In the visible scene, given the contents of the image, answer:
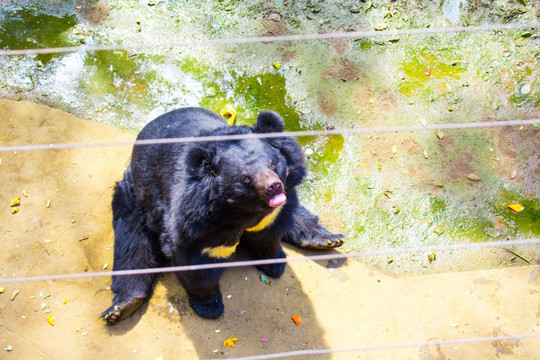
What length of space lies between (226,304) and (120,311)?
2.44 feet

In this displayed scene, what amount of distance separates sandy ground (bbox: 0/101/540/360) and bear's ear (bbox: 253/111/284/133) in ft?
4.11

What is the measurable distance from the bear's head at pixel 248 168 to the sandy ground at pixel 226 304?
99 cm

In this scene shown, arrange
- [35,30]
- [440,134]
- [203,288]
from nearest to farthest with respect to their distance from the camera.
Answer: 1. [203,288]
2. [440,134]
3. [35,30]

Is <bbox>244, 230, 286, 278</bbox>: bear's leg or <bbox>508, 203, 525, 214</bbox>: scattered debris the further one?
<bbox>508, 203, 525, 214</bbox>: scattered debris

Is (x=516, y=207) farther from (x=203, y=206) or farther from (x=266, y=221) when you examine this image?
(x=203, y=206)

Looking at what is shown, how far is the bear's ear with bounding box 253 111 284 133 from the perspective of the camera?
293 cm

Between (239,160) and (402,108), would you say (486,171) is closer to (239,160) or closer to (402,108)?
(402,108)

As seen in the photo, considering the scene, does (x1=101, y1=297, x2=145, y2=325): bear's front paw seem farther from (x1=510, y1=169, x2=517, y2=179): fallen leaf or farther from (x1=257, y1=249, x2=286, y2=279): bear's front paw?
(x1=510, y1=169, x2=517, y2=179): fallen leaf

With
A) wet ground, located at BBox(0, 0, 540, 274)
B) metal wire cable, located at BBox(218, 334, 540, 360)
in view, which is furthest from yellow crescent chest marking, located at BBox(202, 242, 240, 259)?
wet ground, located at BBox(0, 0, 540, 274)

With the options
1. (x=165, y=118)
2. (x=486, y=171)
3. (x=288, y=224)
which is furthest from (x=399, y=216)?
(x=165, y=118)

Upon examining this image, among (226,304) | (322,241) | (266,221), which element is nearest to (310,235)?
(322,241)

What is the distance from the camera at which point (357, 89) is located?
4.70 metres

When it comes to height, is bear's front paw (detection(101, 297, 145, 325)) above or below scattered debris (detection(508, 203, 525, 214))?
below

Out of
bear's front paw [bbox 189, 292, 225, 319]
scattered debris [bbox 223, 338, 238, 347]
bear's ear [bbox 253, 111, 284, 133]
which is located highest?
bear's ear [bbox 253, 111, 284, 133]
